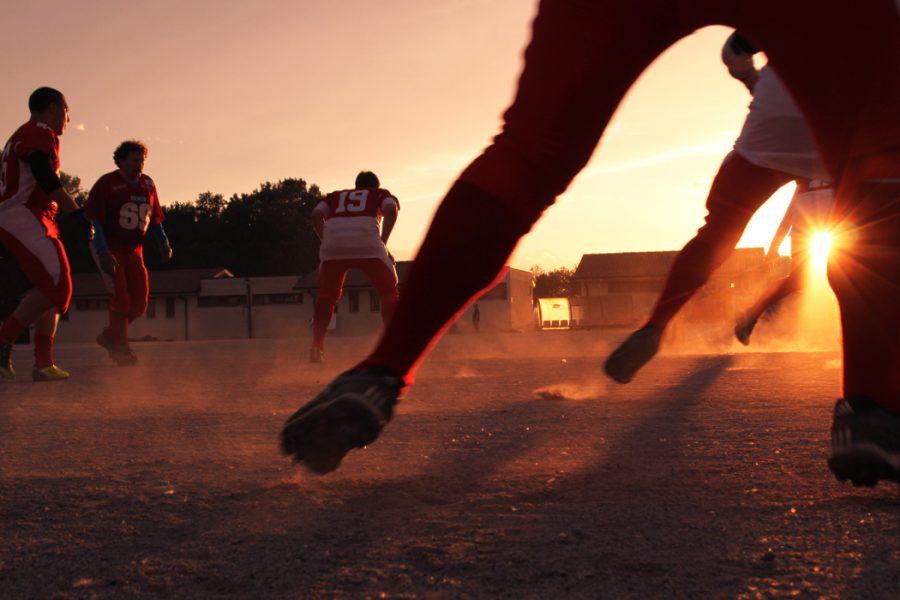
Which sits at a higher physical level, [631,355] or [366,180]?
[366,180]

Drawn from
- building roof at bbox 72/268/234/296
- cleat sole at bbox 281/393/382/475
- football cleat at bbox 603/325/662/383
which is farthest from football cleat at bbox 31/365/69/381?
building roof at bbox 72/268/234/296

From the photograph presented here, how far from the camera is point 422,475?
2.34m

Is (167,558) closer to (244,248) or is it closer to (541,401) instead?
(541,401)

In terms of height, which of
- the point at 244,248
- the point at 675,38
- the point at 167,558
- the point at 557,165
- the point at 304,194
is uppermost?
the point at 304,194

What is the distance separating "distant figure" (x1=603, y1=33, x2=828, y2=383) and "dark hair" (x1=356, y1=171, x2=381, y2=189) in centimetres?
580

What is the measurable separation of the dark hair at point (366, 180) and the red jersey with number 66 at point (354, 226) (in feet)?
0.63

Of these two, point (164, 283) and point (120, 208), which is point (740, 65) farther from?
point (164, 283)

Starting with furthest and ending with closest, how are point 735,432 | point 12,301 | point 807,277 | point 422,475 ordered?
point 12,301, point 807,277, point 735,432, point 422,475

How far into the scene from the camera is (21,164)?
6594mm

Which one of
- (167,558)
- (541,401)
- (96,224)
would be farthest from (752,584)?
(96,224)

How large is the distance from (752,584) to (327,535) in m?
0.76

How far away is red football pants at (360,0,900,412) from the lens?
5.70 ft

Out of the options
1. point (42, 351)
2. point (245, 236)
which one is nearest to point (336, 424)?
A: point (42, 351)

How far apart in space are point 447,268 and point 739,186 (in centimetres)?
192
